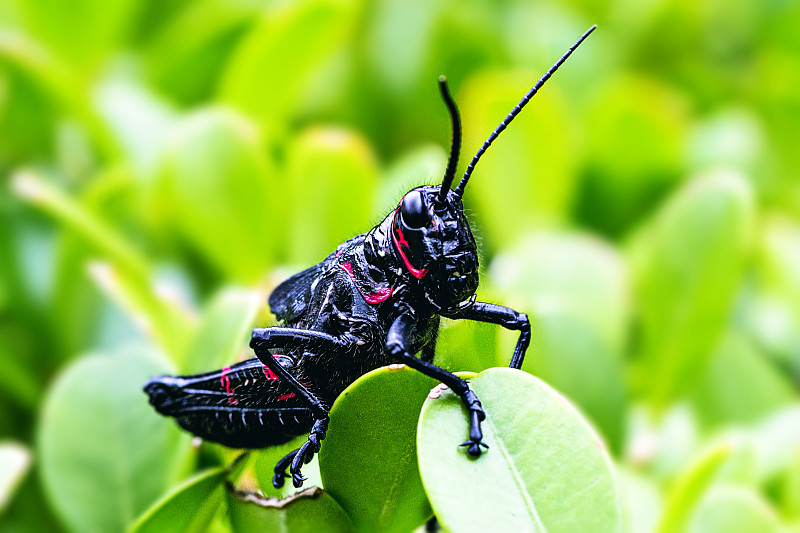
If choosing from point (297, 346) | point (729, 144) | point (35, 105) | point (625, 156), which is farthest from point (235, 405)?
point (729, 144)

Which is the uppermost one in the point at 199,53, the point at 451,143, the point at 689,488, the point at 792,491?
the point at 199,53

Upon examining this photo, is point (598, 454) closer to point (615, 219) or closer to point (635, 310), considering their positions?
point (635, 310)

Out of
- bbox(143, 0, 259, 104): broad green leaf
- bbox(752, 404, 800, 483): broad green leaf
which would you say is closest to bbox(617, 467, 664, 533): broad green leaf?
bbox(752, 404, 800, 483): broad green leaf

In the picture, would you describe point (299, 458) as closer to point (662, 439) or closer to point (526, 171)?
point (662, 439)

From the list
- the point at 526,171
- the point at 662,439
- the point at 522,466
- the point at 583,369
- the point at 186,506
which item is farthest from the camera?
the point at 526,171

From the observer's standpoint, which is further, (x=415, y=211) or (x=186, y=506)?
(x=415, y=211)

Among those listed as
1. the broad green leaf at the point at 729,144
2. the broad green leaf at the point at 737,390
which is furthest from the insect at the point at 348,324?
the broad green leaf at the point at 729,144
